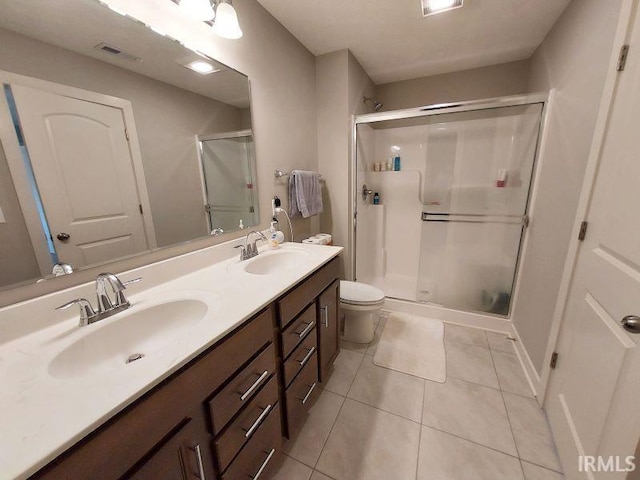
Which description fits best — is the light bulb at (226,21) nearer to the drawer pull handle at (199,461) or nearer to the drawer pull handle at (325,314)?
the drawer pull handle at (325,314)

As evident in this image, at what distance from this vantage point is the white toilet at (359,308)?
1.80 m

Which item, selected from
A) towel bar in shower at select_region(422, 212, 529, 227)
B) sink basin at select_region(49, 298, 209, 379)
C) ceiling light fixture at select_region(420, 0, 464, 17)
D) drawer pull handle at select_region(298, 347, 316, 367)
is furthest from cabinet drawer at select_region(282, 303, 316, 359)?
ceiling light fixture at select_region(420, 0, 464, 17)

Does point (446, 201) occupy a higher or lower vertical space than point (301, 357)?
higher

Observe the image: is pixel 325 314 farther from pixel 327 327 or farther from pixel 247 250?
pixel 247 250

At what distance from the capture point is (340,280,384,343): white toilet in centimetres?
180

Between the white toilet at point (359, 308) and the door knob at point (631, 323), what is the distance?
1.19 metres

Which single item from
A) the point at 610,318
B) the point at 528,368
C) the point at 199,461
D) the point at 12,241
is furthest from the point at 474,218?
the point at 12,241

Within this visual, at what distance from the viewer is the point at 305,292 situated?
1.17 meters

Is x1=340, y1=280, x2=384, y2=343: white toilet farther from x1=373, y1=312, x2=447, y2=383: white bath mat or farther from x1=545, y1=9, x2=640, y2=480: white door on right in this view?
x1=545, y1=9, x2=640, y2=480: white door on right

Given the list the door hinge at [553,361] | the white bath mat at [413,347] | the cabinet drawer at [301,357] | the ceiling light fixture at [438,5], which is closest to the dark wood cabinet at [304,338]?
the cabinet drawer at [301,357]

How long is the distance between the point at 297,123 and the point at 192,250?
1282 millimetres

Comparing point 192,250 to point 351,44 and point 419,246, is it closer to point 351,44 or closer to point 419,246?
point 351,44

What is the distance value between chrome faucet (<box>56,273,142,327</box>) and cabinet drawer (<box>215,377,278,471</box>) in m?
0.54

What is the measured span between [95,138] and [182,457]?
40.8 inches
